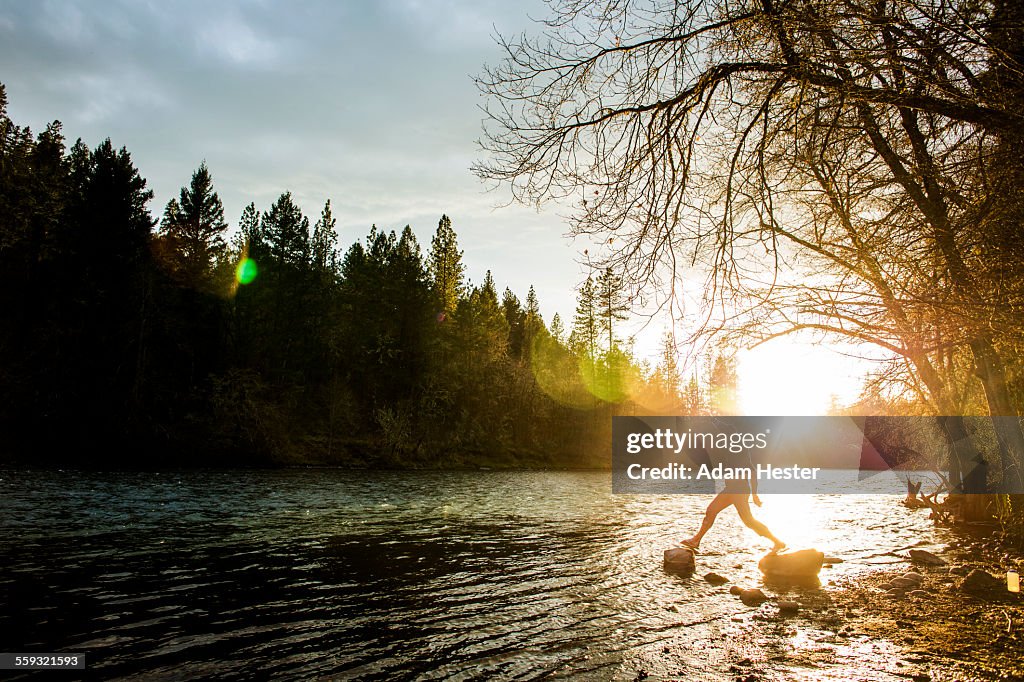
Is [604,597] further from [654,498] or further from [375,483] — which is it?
[375,483]

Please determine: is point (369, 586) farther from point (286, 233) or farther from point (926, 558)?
point (286, 233)

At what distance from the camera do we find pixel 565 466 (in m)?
62.3

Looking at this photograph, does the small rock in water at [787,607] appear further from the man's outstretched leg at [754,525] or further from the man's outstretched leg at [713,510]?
the man's outstretched leg at [713,510]

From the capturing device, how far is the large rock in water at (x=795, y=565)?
10.0 m

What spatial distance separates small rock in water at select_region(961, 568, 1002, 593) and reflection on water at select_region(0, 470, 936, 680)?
207 centimetres

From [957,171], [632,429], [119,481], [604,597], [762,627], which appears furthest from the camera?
[632,429]

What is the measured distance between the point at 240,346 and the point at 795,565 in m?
52.5

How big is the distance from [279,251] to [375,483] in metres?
34.4

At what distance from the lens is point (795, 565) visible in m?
10.1

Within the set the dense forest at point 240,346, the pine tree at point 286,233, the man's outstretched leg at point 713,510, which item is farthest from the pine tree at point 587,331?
the man's outstretched leg at point 713,510

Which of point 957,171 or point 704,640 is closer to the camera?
point 957,171

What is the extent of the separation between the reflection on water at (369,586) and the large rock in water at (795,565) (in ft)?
1.78

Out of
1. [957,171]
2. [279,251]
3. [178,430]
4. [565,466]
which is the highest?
[279,251]

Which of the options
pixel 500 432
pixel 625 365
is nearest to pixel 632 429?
pixel 625 365
